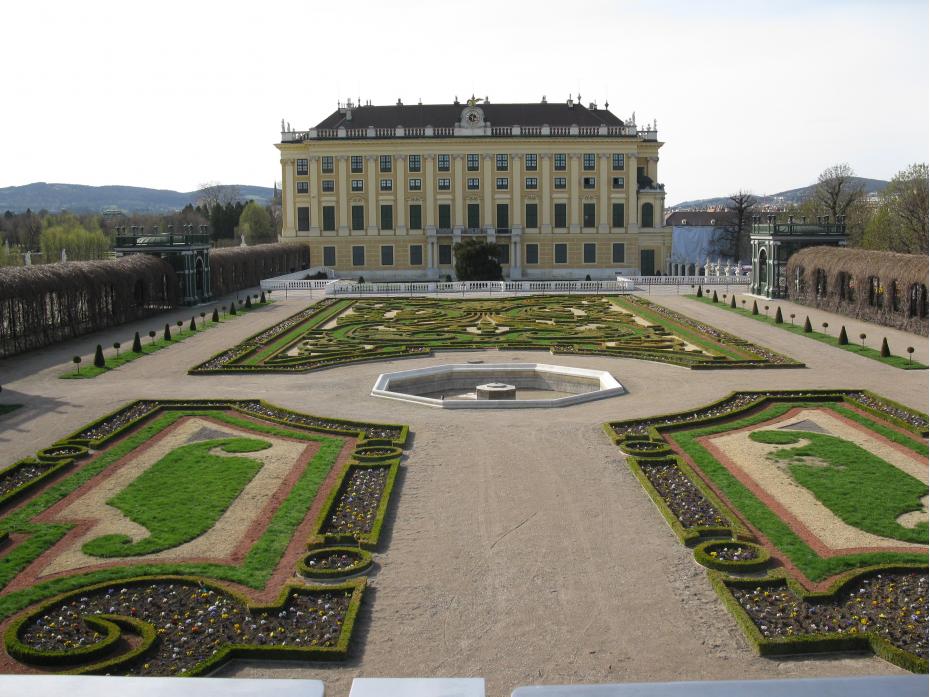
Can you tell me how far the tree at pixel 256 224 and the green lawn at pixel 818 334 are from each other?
70.0 m

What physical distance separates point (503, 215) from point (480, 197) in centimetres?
253

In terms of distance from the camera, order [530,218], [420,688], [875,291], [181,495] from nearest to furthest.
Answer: [420,688] < [181,495] < [875,291] < [530,218]

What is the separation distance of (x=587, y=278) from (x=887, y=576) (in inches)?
2525

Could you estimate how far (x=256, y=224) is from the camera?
11475 cm

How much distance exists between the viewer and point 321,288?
218 ft

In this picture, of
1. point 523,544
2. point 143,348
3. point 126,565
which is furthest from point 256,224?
point 523,544

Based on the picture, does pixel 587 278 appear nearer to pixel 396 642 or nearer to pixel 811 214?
pixel 811 214

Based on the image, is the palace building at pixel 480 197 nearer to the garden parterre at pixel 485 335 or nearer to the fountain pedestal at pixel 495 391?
the garden parterre at pixel 485 335

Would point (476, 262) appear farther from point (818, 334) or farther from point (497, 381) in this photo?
point (497, 381)

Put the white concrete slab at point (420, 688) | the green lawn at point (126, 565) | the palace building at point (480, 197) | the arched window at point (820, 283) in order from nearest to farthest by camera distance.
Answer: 1. the white concrete slab at point (420, 688)
2. the green lawn at point (126, 565)
3. the arched window at point (820, 283)
4. the palace building at point (480, 197)

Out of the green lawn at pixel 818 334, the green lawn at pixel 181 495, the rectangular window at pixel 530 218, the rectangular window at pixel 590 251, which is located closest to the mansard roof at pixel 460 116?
the rectangular window at pixel 530 218

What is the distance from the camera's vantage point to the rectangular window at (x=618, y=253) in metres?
81.2

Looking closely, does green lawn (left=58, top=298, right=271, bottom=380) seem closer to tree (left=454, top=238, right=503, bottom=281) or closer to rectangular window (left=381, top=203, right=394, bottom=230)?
tree (left=454, top=238, right=503, bottom=281)

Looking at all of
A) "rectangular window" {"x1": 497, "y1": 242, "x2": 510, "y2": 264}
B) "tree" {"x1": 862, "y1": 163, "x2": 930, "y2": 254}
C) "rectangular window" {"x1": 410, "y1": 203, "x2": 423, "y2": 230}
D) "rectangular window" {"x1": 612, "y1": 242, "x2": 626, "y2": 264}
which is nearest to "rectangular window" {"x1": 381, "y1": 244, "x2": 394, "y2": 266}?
"rectangular window" {"x1": 410, "y1": 203, "x2": 423, "y2": 230}
